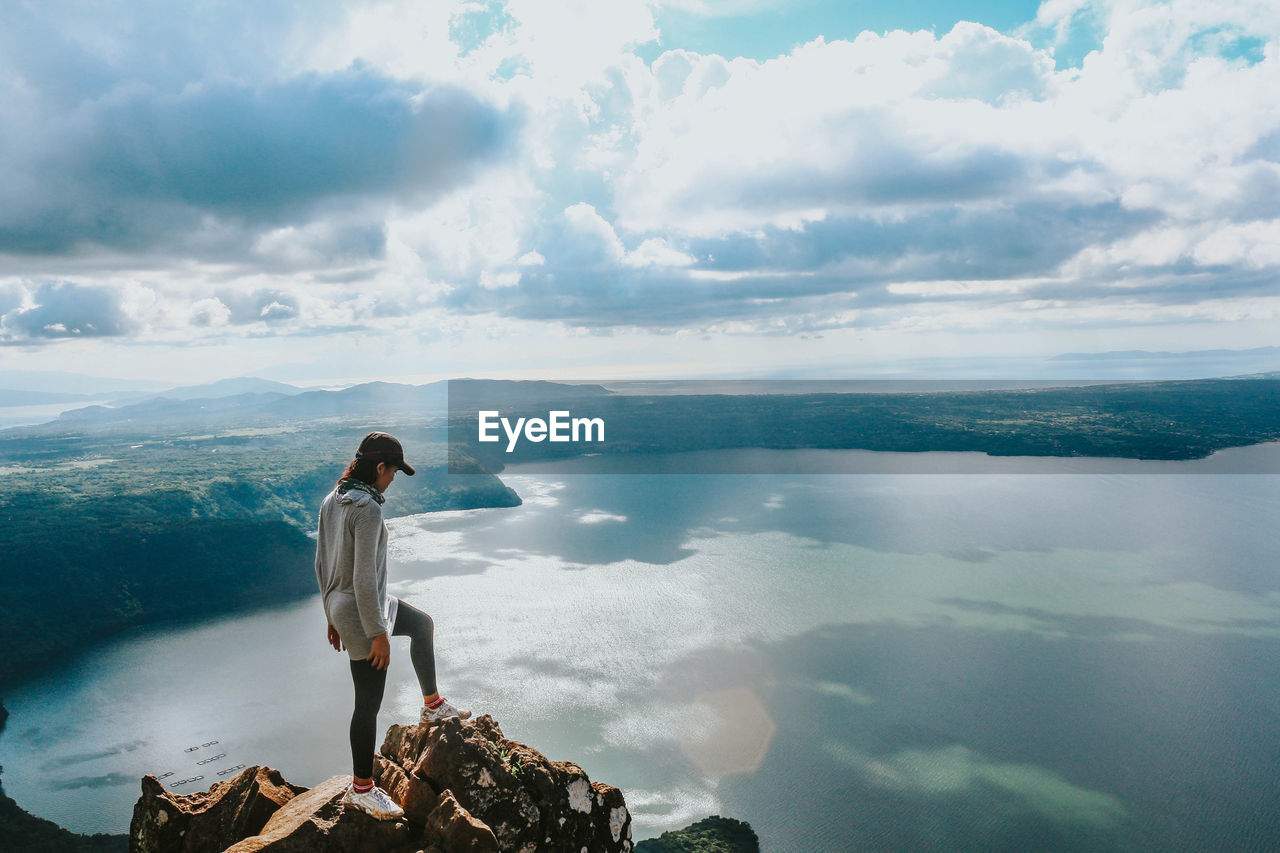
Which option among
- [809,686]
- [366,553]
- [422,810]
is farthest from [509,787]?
[809,686]

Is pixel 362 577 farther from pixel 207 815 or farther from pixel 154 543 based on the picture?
pixel 154 543

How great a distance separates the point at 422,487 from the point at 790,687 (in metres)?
84.6

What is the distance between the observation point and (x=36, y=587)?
221 feet

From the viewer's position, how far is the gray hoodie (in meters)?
5.46

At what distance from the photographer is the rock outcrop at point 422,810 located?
233 inches

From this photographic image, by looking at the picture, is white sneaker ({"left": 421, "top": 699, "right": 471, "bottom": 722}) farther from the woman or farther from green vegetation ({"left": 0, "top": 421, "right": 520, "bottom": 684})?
green vegetation ({"left": 0, "top": 421, "right": 520, "bottom": 684})

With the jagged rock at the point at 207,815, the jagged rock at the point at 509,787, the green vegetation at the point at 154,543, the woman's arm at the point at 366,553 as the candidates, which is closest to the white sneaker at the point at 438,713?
the jagged rock at the point at 509,787

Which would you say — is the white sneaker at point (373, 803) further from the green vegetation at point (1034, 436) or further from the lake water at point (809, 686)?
the green vegetation at point (1034, 436)

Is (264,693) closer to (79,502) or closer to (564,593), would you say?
(564,593)

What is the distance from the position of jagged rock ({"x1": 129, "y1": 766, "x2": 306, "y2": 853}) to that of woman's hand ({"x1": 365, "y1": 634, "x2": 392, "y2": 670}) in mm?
2133

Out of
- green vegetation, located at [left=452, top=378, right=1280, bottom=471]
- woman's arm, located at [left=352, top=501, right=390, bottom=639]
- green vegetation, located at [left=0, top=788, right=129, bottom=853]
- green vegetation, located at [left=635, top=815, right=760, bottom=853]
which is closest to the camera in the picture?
woman's arm, located at [left=352, top=501, right=390, bottom=639]

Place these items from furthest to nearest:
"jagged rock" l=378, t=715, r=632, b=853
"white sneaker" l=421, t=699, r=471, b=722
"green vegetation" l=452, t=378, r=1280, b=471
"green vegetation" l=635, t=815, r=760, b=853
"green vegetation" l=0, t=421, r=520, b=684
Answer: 1. "green vegetation" l=452, t=378, r=1280, b=471
2. "green vegetation" l=0, t=421, r=520, b=684
3. "green vegetation" l=635, t=815, r=760, b=853
4. "white sneaker" l=421, t=699, r=471, b=722
5. "jagged rock" l=378, t=715, r=632, b=853

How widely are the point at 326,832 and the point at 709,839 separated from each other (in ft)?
101

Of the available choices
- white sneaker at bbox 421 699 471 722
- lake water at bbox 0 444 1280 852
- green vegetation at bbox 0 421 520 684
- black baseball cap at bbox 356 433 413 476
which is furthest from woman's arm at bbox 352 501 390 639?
green vegetation at bbox 0 421 520 684
